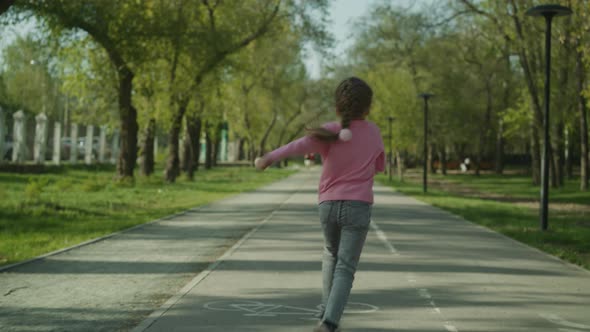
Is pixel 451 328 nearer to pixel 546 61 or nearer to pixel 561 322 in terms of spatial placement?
pixel 561 322

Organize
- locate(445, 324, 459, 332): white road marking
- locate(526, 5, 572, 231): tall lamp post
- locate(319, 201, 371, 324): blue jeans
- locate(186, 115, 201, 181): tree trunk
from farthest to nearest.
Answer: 1. locate(186, 115, 201, 181): tree trunk
2. locate(526, 5, 572, 231): tall lamp post
3. locate(445, 324, 459, 332): white road marking
4. locate(319, 201, 371, 324): blue jeans

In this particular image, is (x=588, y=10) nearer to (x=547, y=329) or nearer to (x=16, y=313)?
(x=547, y=329)

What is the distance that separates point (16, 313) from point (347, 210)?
3.35 m

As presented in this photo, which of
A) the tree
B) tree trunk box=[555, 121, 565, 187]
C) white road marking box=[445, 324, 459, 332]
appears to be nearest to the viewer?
white road marking box=[445, 324, 459, 332]

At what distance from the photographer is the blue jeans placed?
5.54 meters

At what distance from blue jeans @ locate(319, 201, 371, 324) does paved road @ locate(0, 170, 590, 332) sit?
105 centimetres

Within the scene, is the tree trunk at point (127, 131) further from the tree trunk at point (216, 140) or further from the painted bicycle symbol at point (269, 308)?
the painted bicycle symbol at point (269, 308)

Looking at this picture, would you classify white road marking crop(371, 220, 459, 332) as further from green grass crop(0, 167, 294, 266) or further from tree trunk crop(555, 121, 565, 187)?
tree trunk crop(555, 121, 565, 187)

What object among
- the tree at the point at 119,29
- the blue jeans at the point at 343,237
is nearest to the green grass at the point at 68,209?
the tree at the point at 119,29

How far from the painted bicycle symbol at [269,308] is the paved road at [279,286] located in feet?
0.06

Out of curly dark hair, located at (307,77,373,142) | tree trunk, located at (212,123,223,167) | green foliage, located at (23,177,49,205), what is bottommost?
green foliage, located at (23,177,49,205)

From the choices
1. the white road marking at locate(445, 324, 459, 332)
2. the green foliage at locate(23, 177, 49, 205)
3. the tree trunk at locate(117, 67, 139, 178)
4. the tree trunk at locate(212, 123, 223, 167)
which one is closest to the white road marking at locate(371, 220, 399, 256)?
the white road marking at locate(445, 324, 459, 332)

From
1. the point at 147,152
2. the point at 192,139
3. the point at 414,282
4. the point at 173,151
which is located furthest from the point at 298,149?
the point at 192,139

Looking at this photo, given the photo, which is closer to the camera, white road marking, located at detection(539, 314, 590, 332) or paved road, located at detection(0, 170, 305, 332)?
white road marking, located at detection(539, 314, 590, 332)
